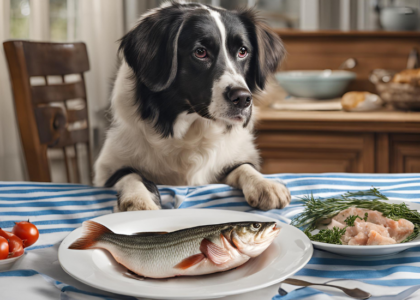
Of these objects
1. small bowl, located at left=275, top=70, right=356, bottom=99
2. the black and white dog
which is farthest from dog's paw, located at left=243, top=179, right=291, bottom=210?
small bowl, located at left=275, top=70, right=356, bottom=99

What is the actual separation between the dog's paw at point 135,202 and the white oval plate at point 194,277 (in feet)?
0.87

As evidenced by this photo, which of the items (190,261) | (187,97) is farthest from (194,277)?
(187,97)

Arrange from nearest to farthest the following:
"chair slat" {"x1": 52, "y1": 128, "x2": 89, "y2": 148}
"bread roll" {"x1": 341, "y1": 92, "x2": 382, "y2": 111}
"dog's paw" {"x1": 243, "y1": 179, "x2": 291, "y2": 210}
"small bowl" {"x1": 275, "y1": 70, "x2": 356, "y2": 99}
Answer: "dog's paw" {"x1": 243, "y1": 179, "x2": 291, "y2": 210}
"chair slat" {"x1": 52, "y1": 128, "x2": 89, "y2": 148}
"bread roll" {"x1": 341, "y1": 92, "x2": 382, "y2": 111}
"small bowl" {"x1": 275, "y1": 70, "x2": 356, "y2": 99}

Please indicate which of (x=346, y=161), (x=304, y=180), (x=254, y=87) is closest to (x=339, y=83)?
(x=346, y=161)

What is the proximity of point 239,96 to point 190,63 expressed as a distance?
0.21 metres

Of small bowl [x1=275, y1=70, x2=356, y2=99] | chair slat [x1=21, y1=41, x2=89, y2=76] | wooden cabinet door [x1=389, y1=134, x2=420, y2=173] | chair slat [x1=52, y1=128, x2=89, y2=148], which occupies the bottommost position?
wooden cabinet door [x1=389, y1=134, x2=420, y2=173]

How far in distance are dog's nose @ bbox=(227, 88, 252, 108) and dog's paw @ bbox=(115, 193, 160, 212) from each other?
36 cm

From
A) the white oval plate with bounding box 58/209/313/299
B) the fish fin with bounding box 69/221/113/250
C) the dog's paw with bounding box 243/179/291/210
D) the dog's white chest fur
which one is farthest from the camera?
the dog's white chest fur

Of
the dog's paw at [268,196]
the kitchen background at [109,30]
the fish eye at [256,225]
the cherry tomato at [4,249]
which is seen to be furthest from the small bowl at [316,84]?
the cherry tomato at [4,249]

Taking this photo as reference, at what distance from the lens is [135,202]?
41.0 inches

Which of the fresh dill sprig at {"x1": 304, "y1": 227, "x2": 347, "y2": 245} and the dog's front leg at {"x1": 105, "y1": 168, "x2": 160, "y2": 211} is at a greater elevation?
the fresh dill sprig at {"x1": 304, "y1": 227, "x2": 347, "y2": 245}

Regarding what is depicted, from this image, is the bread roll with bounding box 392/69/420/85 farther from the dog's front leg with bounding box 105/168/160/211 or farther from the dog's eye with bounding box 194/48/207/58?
the dog's front leg with bounding box 105/168/160/211

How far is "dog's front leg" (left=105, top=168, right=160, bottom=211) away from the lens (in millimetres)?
1036

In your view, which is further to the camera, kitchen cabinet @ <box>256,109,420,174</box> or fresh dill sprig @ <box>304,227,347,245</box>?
kitchen cabinet @ <box>256,109,420,174</box>
